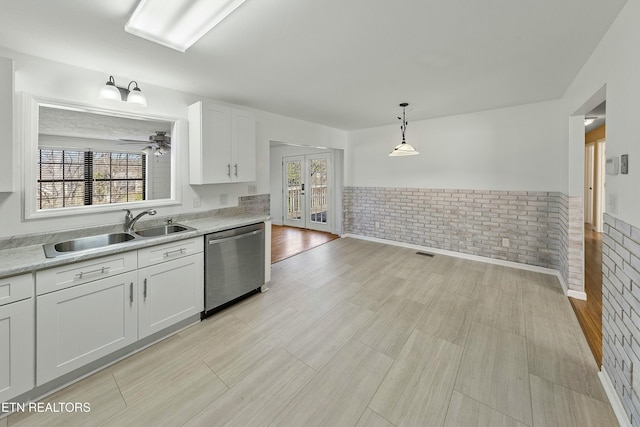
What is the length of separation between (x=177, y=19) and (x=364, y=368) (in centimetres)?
274

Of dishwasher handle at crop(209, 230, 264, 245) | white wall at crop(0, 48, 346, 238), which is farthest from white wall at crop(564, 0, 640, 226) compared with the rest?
white wall at crop(0, 48, 346, 238)

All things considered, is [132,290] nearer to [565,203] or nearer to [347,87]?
[347,87]

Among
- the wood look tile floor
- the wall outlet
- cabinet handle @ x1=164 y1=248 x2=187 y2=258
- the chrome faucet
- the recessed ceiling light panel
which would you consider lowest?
the wood look tile floor

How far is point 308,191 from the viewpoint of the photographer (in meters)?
7.13

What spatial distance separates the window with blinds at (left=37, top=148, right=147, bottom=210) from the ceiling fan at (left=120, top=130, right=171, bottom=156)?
4.3 inches

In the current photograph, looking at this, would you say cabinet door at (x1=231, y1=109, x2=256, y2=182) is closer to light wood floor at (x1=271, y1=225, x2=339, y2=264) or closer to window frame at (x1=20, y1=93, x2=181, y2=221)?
A: window frame at (x1=20, y1=93, x2=181, y2=221)

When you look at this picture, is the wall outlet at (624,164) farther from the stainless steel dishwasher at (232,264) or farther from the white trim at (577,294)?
the stainless steel dishwasher at (232,264)

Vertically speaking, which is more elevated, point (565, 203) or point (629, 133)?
point (629, 133)

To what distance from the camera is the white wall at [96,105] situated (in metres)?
2.13

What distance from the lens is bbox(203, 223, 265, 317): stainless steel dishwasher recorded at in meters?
2.69

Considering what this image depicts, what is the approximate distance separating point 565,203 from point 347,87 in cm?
303

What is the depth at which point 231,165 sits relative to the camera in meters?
3.33

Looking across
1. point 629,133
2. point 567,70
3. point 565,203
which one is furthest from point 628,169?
point 565,203

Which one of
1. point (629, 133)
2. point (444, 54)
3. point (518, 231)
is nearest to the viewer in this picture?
point (629, 133)
